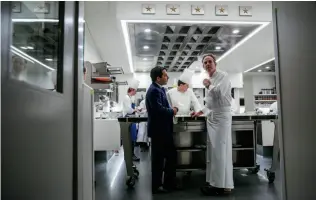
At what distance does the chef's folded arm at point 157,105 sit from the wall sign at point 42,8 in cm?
182

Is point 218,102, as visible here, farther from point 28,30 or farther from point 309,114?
point 28,30

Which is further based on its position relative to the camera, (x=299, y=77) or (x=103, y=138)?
(x=103, y=138)

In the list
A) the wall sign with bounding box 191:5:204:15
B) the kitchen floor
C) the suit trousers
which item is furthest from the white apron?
the wall sign with bounding box 191:5:204:15

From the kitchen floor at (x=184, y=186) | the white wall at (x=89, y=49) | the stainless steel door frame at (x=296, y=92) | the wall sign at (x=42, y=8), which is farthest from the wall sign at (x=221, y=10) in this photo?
the wall sign at (x=42, y=8)

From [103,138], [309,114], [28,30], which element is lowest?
[103,138]

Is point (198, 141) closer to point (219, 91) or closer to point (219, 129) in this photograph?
point (219, 129)

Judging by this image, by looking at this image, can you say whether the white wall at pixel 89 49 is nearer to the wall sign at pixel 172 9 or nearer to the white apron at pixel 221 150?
the wall sign at pixel 172 9

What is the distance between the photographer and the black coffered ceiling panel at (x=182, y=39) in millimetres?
4640

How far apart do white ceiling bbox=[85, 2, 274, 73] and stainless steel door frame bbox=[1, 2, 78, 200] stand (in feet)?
9.42

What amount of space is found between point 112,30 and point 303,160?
13.5 feet

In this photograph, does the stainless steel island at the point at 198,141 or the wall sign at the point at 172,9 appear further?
the wall sign at the point at 172,9

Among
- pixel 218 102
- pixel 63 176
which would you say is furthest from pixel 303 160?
pixel 218 102

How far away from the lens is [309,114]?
3.76 feet

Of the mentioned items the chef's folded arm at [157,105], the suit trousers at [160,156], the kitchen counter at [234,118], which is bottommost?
the suit trousers at [160,156]
